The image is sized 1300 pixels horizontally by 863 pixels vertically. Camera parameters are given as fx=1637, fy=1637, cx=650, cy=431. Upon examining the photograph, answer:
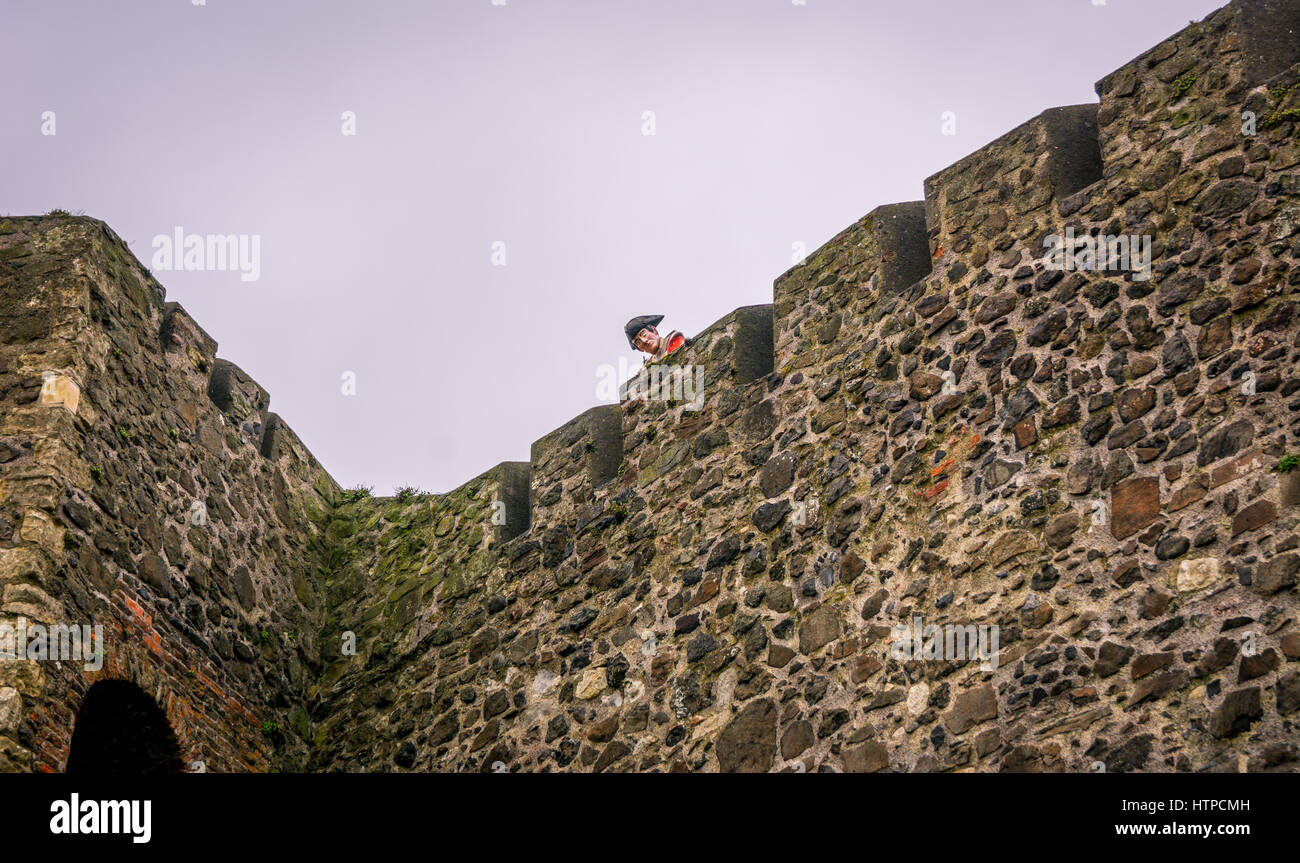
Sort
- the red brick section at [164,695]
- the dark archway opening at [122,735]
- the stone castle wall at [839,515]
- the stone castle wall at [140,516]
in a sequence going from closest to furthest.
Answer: the stone castle wall at [839,515]
the red brick section at [164,695]
the stone castle wall at [140,516]
the dark archway opening at [122,735]

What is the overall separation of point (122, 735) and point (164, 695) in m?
0.38

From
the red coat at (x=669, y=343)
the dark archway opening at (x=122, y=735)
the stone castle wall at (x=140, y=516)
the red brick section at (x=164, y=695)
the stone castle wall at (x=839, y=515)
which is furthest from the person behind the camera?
the red coat at (x=669, y=343)

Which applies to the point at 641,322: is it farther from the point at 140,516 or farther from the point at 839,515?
the point at 140,516

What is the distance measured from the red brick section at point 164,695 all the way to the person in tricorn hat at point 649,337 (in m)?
4.26

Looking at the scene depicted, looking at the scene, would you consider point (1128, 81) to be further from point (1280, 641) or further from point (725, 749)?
point (725, 749)

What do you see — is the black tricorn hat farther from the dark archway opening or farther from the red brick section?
the dark archway opening

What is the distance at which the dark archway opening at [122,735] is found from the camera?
1053 centimetres

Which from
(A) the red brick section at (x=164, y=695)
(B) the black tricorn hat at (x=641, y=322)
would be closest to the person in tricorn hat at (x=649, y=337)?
(B) the black tricorn hat at (x=641, y=322)

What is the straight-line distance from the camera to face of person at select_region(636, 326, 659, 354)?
13.6 meters

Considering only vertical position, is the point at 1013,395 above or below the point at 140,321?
below

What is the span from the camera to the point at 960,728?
906 centimetres

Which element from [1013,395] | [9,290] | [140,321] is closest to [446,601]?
[140,321]

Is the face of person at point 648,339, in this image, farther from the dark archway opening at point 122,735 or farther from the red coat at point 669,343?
the dark archway opening at point 122,735
